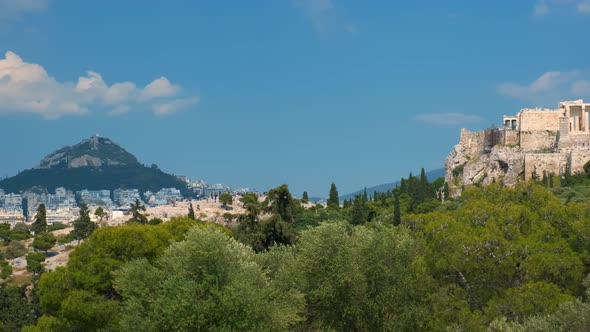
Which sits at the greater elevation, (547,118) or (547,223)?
(547,118)

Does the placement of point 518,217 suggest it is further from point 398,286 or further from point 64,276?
point 64,276

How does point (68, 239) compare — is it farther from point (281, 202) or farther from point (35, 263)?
point (281, 202)

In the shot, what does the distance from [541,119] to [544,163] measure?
998 cm

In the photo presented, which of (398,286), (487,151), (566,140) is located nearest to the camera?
(398,286)

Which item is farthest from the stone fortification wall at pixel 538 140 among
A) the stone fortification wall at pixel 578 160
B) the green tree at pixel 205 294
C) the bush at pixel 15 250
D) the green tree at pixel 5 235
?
the green tree at pixel 5 235

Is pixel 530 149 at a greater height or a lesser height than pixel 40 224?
greater

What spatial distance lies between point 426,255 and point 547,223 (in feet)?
21.8

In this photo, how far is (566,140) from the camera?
337 ft

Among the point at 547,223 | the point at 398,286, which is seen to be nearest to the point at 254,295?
the point at 398,286

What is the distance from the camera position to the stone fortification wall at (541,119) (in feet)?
354

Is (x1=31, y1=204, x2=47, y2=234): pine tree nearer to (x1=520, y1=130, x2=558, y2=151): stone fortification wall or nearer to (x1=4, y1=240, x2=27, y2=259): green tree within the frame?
(x1=4, y1=240, x2=27, y2=259): green tree

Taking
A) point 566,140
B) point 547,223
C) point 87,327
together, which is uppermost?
point 566,140

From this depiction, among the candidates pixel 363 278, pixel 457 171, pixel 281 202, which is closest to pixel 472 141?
pixel 457 171

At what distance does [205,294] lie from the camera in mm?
30406
